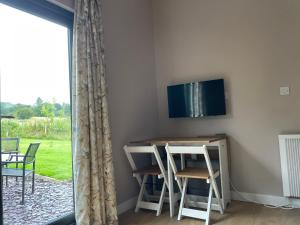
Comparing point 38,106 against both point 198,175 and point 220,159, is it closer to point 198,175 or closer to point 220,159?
point 198,175

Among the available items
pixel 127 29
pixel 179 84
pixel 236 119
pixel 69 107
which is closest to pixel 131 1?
pixel 127 29

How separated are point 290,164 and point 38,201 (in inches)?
102

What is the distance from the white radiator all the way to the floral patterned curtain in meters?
1.88

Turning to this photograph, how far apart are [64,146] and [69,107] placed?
40 centimetres

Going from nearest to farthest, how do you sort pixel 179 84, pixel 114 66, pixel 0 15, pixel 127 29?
pixel 0 15 < pixel 114 66 < pixel 127 29 < pixel 179 84

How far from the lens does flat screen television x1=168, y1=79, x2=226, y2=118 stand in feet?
10.5

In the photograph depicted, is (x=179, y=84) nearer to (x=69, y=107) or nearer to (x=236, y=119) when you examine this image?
(x=236, y=119)

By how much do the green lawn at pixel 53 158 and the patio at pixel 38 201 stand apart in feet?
0.20

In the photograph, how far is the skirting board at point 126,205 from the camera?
2936 mm

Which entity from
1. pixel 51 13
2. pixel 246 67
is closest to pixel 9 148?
pixel 51 13

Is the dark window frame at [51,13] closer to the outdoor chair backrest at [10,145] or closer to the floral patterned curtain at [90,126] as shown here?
the floral patterned curtain at [90,126]

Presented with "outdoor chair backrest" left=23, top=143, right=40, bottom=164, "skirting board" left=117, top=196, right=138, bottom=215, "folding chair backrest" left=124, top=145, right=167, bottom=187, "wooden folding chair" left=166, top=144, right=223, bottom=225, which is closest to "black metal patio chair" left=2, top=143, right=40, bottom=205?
"outdoor chair backrest" left=23, top=143, right=40, bottom=164

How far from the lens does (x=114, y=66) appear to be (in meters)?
3.04

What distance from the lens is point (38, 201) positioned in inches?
89.7
